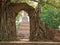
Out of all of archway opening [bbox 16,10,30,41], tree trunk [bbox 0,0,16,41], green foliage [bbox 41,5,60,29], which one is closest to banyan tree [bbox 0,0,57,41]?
tree trunk [bbox 0,0,16,41]

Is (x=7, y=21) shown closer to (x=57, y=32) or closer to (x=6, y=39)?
(x=6, y=39)

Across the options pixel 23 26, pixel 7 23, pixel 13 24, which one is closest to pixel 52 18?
pixel 23 26

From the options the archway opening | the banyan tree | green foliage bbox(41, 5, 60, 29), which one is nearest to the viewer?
the banyan tree

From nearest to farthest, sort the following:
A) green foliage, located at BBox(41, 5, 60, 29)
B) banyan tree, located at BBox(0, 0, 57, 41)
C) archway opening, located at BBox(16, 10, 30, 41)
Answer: banyan tree, located at BBox(0, 0, 57, 41), archway opening, located at BBox(16, 10, 30, 41), green foliage, located at BBox(41, 5, 60, 29)

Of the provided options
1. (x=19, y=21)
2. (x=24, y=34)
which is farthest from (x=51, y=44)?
(x=19, y=21)

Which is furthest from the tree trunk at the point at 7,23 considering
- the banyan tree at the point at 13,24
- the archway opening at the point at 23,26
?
the archway opening at the point at 23,26

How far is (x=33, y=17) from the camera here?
11445 millimetres

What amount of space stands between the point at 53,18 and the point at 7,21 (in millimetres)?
4696

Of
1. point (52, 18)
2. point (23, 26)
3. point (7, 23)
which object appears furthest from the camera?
point (23, 26)

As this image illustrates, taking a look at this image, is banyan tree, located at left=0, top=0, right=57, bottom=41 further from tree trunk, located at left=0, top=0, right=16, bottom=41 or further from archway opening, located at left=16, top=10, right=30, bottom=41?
archway opening, located at left=16, top=10, right=30, bottom=41

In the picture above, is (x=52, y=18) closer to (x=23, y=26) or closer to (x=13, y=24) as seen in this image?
(x=23, y=26)

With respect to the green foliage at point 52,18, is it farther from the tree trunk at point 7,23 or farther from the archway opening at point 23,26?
the tree trunk at point 7,23

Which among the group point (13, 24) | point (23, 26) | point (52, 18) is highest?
point (52, 18)

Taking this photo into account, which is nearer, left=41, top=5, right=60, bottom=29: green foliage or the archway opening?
the archway opening
